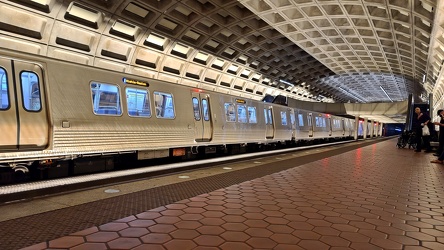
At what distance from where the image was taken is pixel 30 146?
5797 mm

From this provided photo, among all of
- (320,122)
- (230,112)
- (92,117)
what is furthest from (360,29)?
(92,117)

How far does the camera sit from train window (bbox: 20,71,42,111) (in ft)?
19.3

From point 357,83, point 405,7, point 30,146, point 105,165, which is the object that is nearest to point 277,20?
point 405,7

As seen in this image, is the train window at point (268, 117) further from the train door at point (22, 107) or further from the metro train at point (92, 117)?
the train door at point (22, 107)

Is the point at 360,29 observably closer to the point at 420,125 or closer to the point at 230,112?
the point at 420,125

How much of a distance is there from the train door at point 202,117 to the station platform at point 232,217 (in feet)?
16.3

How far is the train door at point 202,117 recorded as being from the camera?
35.6 feet

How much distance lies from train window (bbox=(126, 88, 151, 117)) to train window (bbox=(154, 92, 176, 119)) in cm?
36

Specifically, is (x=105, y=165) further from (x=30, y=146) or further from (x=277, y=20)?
(x=277, y=20)

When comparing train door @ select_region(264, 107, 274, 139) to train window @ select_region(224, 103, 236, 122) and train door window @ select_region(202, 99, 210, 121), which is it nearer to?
train window @ select_region(224, 103, 236, 122)

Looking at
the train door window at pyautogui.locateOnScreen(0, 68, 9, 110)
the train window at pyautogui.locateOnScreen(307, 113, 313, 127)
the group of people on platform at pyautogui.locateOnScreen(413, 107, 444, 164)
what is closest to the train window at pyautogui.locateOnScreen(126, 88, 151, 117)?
the train door window at pyautogui.locateOnScreen(0, 68, 9, 110)

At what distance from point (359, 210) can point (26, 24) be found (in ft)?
61.0

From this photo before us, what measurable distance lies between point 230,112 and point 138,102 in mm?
5200

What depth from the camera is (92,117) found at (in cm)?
709
